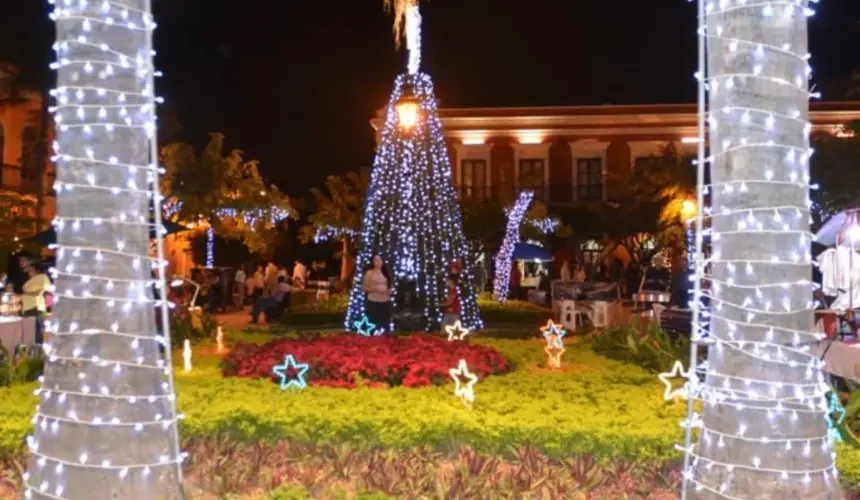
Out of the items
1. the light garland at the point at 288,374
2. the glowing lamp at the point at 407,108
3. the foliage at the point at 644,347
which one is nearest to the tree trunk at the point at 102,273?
the light garland at the point at 288,374

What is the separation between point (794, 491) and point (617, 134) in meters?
39.1

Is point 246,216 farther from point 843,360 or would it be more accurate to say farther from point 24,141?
point 843,360

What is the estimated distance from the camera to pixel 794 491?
15.4 feet

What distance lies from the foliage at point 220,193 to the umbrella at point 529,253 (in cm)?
927

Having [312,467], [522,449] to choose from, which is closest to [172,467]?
[312,467]

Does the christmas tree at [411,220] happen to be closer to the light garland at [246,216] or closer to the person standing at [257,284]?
the person standing at [257,284]

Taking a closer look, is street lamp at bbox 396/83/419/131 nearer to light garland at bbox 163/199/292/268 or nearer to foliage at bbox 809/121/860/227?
foliage at bbox 809/121/860/227

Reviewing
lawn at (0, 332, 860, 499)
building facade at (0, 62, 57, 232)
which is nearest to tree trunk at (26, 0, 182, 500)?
lawn at (0, 332, 860, 499)

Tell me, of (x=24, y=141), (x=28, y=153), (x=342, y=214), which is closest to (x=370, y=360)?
(x=28, y=153)

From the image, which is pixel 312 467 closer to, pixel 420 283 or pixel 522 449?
pixel 522 449

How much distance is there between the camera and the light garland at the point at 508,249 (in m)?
27.4

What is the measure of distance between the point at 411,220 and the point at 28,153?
19230 millimetres

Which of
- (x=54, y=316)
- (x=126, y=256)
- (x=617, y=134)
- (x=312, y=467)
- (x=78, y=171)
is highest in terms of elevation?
(x=617, y=134)

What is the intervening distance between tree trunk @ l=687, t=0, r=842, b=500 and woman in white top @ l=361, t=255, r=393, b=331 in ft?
→ 34.3
